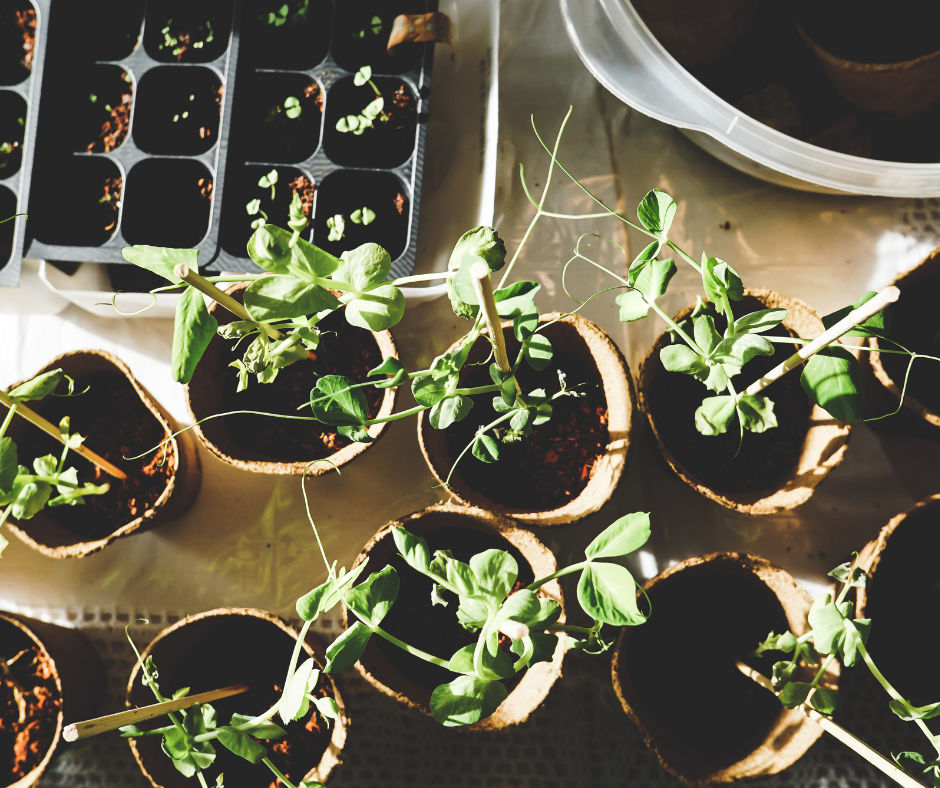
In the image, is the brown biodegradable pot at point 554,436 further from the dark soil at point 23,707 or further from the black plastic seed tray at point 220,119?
the dark soil at point 23,707

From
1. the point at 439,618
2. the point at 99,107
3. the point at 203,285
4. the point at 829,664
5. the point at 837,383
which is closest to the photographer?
the point at 203,285

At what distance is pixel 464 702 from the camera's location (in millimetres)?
556

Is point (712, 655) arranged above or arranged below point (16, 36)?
below

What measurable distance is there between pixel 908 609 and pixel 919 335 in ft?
1.17

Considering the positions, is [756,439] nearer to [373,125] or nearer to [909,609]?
[909,609]

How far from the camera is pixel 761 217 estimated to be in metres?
0.94

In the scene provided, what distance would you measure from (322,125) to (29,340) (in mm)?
538

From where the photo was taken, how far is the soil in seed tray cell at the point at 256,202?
0.88 m

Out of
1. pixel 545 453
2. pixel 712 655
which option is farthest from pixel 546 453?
pixel 712 655

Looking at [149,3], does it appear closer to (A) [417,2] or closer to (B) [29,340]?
(A) [417,2]

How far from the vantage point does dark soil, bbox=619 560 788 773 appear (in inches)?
31.4

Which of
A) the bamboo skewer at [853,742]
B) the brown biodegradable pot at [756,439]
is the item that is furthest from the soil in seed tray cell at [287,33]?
the bamboo skewer at [853,742]

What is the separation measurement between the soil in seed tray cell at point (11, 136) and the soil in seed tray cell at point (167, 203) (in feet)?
0.70

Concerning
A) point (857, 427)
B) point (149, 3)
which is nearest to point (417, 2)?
point (149, 3)
